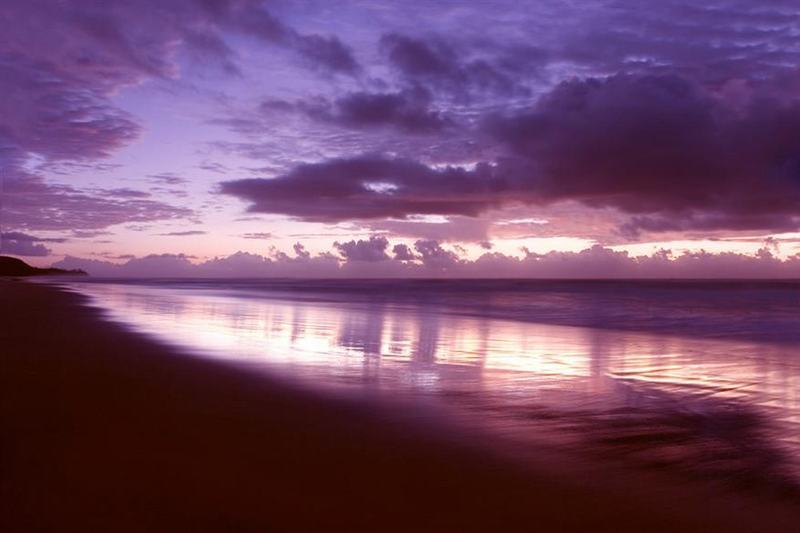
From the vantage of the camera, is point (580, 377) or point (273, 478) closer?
point (273, 478)

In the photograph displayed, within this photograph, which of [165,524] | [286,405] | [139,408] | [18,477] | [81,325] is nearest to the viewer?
[165,524]

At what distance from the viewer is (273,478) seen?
5.59m

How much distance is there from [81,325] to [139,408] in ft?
40.6

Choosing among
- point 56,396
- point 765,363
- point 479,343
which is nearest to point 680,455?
point 56,396

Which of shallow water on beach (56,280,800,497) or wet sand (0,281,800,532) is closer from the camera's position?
wet sand (0,281,800,532)

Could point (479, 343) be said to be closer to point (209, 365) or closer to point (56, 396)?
point (209, 365)

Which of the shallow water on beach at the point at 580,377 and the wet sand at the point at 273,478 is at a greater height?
the shallow water on beach at the point at 580,377

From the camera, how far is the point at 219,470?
576cm

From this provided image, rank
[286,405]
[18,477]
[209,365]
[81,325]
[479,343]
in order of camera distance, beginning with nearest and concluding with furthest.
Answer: [18,477]
[286,405]
[209,365]
[479,343]
[81,325]

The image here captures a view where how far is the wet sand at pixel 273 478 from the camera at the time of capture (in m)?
4.79

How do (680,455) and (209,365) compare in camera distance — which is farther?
(209,365)

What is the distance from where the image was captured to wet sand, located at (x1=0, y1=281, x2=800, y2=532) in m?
4.79

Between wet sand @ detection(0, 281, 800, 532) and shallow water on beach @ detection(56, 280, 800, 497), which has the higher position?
shallow water on beach @ detection(56, 280, 800, 497)

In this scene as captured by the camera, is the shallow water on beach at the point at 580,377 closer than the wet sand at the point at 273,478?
No
